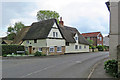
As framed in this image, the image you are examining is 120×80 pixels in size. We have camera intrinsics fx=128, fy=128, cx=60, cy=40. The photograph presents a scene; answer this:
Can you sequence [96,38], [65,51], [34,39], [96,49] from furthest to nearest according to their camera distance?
[96,38], [96,49], [65,51], [34,39]

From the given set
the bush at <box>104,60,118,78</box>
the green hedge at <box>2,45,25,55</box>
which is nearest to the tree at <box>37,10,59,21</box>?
the green hedge at <box>2,45,25,55</box>

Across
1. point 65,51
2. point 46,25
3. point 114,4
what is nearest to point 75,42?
point 65,51

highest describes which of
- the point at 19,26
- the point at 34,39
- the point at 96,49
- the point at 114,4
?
the point at 19,26

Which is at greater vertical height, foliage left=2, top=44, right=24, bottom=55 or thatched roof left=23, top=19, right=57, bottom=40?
thatched roof left=23, top=19, right=57, bottom=40

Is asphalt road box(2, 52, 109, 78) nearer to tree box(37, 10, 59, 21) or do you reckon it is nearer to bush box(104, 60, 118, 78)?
bush box(104, 60, 118, 78)

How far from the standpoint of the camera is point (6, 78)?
26.6ft

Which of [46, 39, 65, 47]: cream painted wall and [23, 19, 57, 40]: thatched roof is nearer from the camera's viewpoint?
[46, 39, 65, 47]: cream painted wall

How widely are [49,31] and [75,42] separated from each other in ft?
31.2

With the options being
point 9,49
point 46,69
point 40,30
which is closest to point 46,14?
point 40,30

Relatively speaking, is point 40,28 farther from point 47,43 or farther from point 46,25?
point 47,43

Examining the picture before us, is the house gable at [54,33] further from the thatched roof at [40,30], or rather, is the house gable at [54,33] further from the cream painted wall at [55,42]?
the cream painted wall at [55,42]

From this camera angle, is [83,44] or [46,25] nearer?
[46,25]

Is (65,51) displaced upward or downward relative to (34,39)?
downward

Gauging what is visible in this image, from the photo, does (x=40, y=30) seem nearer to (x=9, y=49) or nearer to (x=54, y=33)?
(x=54, y=33)
